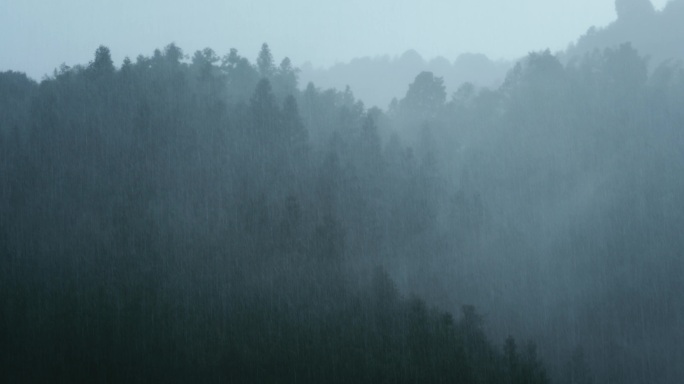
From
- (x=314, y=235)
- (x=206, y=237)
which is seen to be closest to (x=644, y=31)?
(x=314, y=235)

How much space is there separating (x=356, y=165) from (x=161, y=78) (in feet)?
49.3

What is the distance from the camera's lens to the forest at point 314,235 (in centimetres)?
3197

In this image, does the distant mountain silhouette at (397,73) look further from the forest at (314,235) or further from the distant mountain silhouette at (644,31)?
the forest at (314,235)

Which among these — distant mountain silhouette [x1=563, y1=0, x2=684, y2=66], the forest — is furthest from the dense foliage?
distant mountain silhouette [x1=563, y1=0, x2=684, y2=66]

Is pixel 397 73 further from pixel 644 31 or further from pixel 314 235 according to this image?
pixel 314 235

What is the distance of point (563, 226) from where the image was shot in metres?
47.7

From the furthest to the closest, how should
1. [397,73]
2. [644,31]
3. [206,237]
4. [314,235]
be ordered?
[397,73] < [644,31] < [206,237] < [314,235]

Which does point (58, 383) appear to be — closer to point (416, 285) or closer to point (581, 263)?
point (416, 285)

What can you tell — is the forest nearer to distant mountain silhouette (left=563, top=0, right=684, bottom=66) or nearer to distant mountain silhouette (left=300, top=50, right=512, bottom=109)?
distant mountain silhouette (left=563, top=0, right=684, bottom=66)

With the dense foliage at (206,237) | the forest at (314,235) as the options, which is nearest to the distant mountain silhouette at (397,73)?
the forest at (314,235)

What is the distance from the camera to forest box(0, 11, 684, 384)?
3197 centimetres

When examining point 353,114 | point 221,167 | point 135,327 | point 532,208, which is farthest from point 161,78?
point 532,208

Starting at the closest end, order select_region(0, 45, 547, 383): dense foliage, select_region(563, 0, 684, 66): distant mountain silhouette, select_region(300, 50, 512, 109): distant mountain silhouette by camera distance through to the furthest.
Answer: select_region(0, 45, 547, 383): dense foliage
select_region(563, 0, 684, 66): distant mountain silhouette
select_region(300, 50, 512, 109): distant mountain silhouette

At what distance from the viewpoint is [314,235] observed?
36438 millimetres
